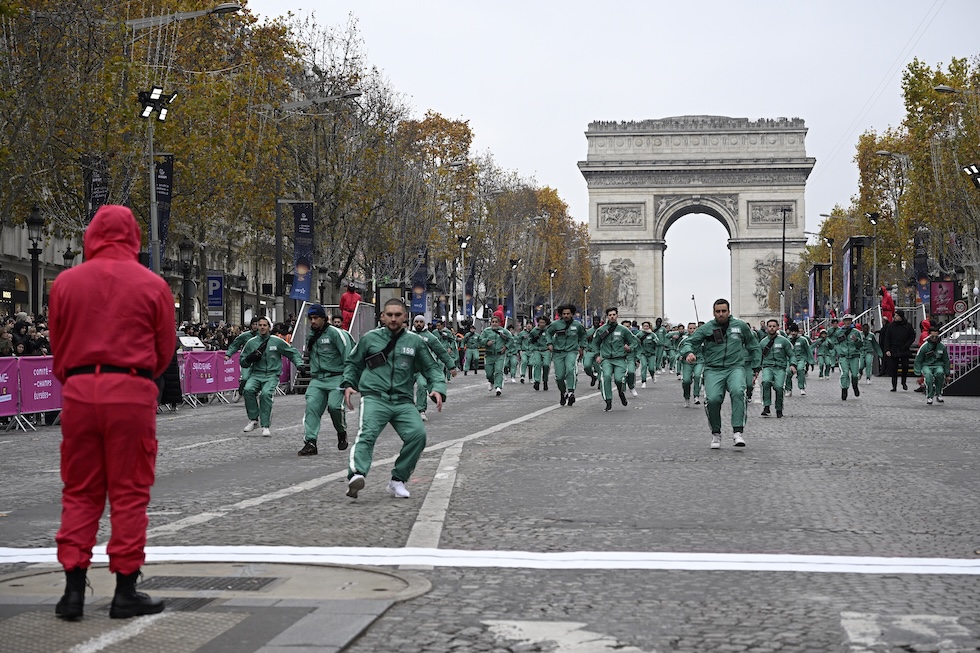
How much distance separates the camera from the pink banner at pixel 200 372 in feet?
95.1

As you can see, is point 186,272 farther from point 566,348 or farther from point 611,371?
point 611,371

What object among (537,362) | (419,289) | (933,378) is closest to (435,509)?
(933,378)

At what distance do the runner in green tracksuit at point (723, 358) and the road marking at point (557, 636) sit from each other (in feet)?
33.8

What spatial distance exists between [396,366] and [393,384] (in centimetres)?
13

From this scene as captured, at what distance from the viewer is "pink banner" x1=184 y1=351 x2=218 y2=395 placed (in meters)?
29.0

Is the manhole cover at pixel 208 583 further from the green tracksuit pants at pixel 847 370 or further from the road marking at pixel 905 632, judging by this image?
the green tracksuit pants at pixel 847 370

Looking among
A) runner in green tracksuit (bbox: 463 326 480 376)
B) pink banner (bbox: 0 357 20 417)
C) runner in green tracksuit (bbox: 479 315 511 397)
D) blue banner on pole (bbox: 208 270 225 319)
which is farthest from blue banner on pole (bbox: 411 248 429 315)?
pink banner (bbox: 0 357 20 417)

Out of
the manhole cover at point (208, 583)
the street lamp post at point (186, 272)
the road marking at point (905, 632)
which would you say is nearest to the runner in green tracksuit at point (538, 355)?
the street lamp post at point (186, 272)

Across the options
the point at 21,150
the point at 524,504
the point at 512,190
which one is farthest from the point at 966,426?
the point at 512,190

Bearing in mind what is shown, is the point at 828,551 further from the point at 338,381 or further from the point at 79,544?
the point at 338,381

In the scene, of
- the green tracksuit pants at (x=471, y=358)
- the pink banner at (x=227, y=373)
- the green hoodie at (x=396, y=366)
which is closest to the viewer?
the green hoodie at (x=396, y=366)

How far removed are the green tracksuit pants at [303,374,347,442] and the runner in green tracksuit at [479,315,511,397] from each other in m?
15.8

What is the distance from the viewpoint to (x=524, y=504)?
34.6ft

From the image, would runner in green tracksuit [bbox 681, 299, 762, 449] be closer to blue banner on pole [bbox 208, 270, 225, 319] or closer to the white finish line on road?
the white finish line on road
